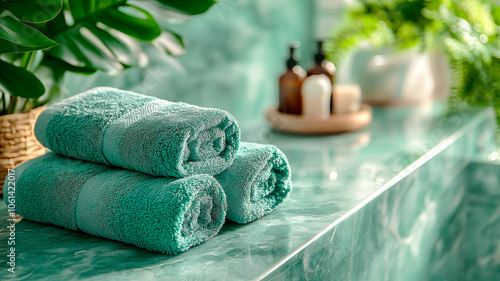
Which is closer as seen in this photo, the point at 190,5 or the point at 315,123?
the point at 190,5

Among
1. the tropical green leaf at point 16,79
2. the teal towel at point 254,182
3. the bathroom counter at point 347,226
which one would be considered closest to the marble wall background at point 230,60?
the bathroom counter at point 347,226

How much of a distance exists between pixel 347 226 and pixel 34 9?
1.91 ft

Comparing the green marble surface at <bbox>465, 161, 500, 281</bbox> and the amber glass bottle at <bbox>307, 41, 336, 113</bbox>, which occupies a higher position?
the amber glass bottle at <bbox>307, 41, 336, 113</bbox>

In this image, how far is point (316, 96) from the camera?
4.57 ft

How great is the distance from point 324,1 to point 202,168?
124cm

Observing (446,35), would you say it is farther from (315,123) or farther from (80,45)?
(80,45)

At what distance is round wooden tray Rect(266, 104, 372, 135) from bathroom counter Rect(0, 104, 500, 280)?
2cm

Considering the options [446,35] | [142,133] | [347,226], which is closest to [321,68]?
[446,35]

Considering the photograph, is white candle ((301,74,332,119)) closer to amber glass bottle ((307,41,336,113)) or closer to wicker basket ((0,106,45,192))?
amber glass bottle ((307,41,336,113))

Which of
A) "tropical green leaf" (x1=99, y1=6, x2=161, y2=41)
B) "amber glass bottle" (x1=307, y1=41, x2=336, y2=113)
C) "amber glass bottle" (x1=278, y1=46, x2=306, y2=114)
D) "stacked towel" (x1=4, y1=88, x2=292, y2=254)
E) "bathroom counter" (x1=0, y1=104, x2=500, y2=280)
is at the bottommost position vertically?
"bathroom counter" (x1=0, y1=104, x2=500, y2=280)

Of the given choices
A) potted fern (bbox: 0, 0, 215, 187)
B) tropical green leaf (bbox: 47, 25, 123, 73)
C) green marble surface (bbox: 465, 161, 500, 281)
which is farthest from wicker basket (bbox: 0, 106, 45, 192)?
green marble surface (bbox: 465, 161, 500, 281)

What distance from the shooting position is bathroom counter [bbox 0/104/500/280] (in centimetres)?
70

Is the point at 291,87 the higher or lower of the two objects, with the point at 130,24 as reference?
lower

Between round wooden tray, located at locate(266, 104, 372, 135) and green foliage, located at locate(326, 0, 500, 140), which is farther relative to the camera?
green foliage, located at locate(326, 0, 500, 140)
